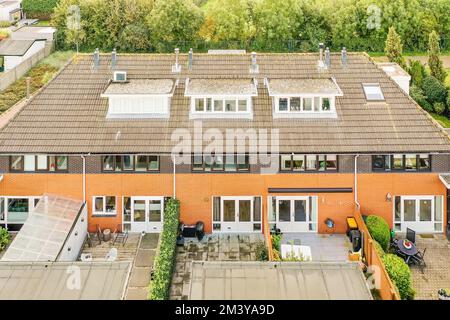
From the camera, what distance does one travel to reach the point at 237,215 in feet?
90.1

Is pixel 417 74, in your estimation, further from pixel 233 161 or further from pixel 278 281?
pixel 278 281

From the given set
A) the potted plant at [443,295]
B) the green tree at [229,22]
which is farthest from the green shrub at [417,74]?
the potted plant at [443,295]

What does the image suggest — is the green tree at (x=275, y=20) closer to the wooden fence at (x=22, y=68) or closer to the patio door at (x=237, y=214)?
the wooden fence at (x=22, y=68)

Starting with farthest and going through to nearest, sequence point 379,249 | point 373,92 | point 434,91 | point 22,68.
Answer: point 22,68
point 434,91
point 373,92
point 379,249

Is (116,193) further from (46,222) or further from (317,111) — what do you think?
(317,111)

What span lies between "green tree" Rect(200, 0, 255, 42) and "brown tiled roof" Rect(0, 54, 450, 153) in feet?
102

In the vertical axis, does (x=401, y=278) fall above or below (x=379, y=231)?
below

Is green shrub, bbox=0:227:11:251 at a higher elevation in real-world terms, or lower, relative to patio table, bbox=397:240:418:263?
higher

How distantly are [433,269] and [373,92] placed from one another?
945 cm

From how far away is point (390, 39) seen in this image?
49.0 meters

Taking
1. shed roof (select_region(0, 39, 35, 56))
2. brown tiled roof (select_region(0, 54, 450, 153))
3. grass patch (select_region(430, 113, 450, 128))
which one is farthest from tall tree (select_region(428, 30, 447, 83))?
shed roof (select_region(0, 39, 35, 56))

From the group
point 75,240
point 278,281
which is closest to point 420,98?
point 75,240

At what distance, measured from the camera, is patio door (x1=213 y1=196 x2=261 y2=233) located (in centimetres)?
2736

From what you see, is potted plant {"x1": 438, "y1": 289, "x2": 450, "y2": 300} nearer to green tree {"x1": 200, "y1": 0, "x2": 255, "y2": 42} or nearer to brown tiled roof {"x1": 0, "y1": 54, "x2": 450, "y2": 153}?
brown tiled roof {"x1": 0, "y1": 54, "x2": 450, "y2": 153}
